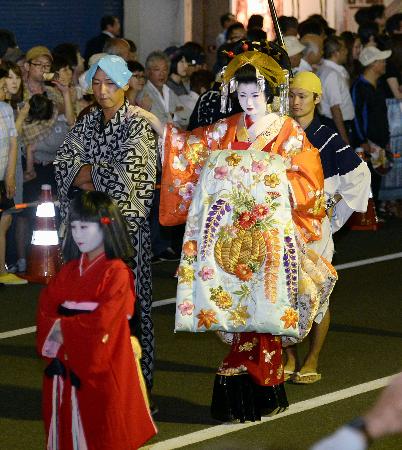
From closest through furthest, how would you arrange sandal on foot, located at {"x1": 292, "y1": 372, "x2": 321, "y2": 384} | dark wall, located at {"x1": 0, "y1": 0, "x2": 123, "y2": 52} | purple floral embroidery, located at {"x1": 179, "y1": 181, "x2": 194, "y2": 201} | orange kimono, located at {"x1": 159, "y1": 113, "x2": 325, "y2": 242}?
orange kimono, located at {"x1": 159, "y1": 113, "x2": 325, "y2": 242}, purple floral embroidery, located at {"x1": 179, "y1": 181, "x2": 194, "y2": 201}, sandal on foot, located at {"x1": 292, "y1": 372, "x2": 321, "y2": 384}, dark wall, located at {"x1": 0, "y1": 0, "x2": 123, "y2": 52}

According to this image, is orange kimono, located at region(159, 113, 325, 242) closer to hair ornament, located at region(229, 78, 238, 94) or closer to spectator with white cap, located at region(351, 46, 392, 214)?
hair ornament, located at region(229, 78, 238, 94)

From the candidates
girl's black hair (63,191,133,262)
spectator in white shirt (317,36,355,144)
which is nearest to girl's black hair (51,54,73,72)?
spectator in white shirt (317,36,355,144)

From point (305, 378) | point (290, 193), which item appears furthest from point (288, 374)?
point (290, 193)

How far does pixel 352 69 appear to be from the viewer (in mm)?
15852

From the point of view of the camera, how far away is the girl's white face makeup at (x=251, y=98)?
676cm

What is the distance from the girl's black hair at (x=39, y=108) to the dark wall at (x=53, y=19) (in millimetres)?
5383

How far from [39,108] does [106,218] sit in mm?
5720

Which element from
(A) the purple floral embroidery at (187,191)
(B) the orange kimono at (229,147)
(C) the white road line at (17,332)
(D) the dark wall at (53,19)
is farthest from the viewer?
(D) the dark wall at (53,19)

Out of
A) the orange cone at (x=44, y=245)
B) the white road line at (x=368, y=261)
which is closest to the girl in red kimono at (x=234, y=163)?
the orange cone at (x=44, y=245)

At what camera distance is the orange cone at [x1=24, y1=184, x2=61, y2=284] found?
1052 centimetres

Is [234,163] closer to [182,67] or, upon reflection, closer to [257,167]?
[257,167]

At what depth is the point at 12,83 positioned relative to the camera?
1049 centimetres

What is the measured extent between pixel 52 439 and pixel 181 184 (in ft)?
6.47

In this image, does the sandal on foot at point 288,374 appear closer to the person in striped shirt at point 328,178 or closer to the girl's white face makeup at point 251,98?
the person in striped shirt at point 328,178
